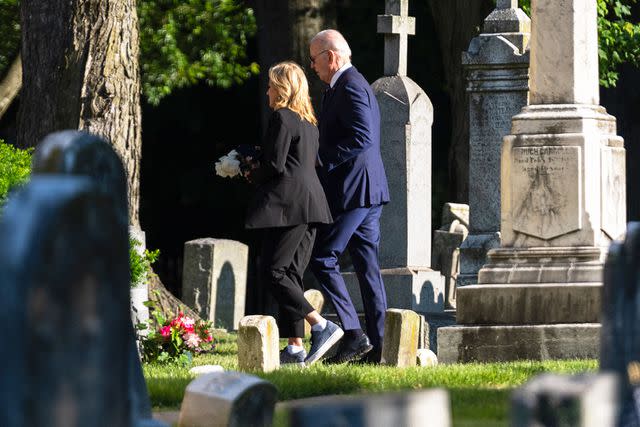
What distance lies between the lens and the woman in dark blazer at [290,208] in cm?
930

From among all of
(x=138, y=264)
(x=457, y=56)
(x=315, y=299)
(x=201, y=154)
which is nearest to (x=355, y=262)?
(x=138, y=264)

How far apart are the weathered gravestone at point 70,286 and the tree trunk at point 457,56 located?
18.0 m

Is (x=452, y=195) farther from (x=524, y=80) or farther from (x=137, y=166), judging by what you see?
(x=137, y=166)

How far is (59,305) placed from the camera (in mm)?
2941

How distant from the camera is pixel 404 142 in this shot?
46.9ft

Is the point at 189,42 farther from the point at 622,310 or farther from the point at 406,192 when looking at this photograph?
the point at 622,310

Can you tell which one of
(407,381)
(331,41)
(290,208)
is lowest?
(407,381)

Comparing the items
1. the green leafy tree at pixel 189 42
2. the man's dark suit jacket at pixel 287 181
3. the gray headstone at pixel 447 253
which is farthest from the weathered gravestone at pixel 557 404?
the green leafy tree at pixel 189 42

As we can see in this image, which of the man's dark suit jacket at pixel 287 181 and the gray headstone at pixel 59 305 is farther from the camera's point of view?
the man's dark suit jacket at pixel 287 181

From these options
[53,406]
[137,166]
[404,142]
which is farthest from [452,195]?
[53,406]

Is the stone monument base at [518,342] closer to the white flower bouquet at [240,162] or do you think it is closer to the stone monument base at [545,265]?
the stone monument base at [545,265]

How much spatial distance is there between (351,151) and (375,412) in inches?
270

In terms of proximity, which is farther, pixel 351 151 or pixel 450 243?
pixel 450 243

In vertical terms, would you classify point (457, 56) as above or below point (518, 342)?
above
